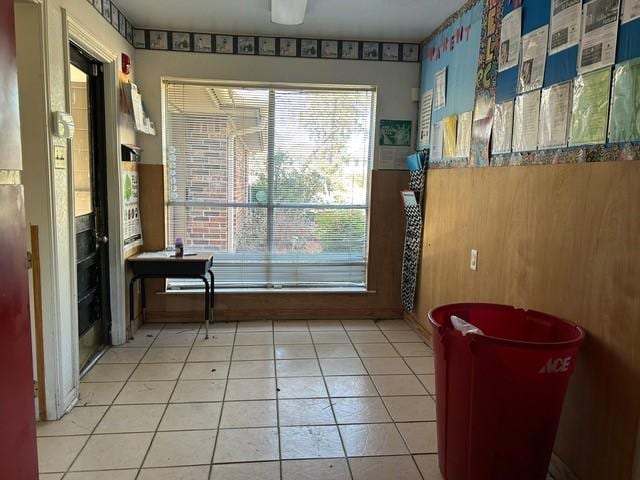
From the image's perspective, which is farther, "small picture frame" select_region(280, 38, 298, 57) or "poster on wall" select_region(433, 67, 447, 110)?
"small picture frame" select_region(280, 38, 298, 57)

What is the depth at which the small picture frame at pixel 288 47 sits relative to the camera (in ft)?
12.5

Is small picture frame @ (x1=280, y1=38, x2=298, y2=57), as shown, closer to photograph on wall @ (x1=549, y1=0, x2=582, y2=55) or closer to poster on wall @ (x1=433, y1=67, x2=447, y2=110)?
poster on wall @ (x1=433, y1=67, x2=447, y2=110)

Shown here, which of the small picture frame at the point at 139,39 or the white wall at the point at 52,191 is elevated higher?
the small picture frame at the point at 139,39

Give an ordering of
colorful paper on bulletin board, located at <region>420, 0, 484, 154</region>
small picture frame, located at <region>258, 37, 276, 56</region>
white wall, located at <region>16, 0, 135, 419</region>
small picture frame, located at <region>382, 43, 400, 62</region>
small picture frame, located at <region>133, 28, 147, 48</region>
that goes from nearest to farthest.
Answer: white wall, located at <region>16, 0, 135, 419</region> → colorful paper on bulletin board, located at <region>420, 0, 484, 154</region> → small picture frame, located at <region>133, 28, 147, 48</region> → small picture frame, located at <region>258, 37, 276, 56</region> → small picture frame, located at <region>382, 43, 400, 62</region>

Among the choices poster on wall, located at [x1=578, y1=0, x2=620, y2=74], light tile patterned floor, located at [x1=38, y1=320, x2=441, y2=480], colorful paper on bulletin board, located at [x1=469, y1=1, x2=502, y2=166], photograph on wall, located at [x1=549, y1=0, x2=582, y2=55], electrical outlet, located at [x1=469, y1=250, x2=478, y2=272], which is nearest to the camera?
poster on wall, located at [x1=578, y1=0, x2=620, y2=74]

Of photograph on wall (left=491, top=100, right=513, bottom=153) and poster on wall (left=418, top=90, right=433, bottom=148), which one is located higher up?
poster on wall (left=418, top=90, right=433, bottom=148)

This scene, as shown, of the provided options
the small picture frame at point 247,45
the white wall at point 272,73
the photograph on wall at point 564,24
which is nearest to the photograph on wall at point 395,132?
the white wall at point 272,73

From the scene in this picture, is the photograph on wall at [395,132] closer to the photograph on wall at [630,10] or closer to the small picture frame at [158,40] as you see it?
the small picture frame at [158,40]

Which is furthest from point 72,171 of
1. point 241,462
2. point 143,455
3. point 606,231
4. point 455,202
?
point 606,231

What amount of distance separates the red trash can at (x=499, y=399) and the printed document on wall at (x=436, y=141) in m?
1.88

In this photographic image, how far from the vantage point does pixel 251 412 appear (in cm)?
250

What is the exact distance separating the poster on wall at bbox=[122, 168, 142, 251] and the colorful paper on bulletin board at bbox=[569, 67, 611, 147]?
2.90 m

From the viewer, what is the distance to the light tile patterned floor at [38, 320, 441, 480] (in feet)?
6.70

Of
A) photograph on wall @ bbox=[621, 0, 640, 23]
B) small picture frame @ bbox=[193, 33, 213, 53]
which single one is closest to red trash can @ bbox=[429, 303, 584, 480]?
photograph on wall @ bbox=[621, 0, 640, 23]
